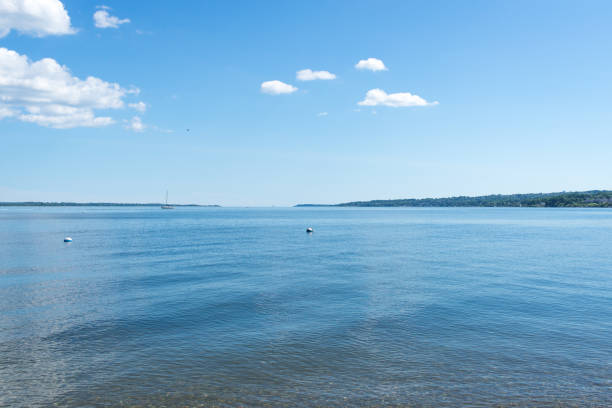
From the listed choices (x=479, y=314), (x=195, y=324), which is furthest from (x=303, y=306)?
(x=479, y=314)

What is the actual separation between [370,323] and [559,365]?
855 cm

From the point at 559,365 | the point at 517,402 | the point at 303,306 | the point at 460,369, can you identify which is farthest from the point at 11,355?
the point at 559,365

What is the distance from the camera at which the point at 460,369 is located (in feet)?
51.8

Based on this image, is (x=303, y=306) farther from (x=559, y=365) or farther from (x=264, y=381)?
(x=559, y=365)

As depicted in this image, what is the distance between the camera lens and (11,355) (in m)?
17.1

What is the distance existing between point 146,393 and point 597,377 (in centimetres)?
1603

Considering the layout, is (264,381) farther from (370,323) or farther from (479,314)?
(479,314)

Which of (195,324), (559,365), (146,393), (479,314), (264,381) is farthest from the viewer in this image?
(479,314)

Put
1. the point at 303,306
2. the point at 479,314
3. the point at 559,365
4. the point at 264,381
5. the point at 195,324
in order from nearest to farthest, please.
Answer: the point at 264,381, the point at 559,365, the point at 195,324, the point at 479,314, the point at 303,306

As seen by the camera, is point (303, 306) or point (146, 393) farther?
point (303, 306)

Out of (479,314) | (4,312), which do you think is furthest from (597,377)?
(4,312)

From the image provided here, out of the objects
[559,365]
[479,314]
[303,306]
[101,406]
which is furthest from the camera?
[303,306]

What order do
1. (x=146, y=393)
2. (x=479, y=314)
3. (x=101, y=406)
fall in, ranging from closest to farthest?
(x=101, y=406) → (x=146, y=393) → (x=479, y=314)

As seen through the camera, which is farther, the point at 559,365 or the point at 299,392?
the point at 559,365
